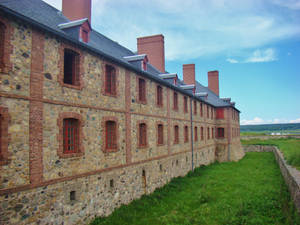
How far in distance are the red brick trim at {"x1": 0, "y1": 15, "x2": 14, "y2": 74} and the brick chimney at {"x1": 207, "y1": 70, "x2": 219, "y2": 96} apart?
3413 centimetres

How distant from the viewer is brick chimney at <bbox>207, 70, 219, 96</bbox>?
38.6m

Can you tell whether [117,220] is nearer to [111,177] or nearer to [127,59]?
[111,177]

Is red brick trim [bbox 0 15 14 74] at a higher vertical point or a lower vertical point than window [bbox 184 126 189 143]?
higher

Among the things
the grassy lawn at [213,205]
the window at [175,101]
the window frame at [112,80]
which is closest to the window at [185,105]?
the window at [175,101]

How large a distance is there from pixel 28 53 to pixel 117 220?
688 cm

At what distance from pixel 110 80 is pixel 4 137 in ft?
18.3

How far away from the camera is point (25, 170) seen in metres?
7.37

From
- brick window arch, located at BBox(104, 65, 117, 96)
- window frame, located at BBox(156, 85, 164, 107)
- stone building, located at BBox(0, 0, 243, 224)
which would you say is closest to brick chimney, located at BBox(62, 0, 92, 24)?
stone building, located at BBox(0, 0, 243, 224)

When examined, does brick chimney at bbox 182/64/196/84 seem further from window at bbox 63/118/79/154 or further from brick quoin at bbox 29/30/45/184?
brick quoin at bbox 29/30/45/184

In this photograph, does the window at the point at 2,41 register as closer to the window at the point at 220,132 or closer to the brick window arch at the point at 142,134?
the brick window arch at the point at 142,134

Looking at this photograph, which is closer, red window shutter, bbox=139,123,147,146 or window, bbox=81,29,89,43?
window, bbox=81,29,89,43

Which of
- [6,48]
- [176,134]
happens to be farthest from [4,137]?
[176,134]

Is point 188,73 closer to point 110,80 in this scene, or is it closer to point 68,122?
point 110,80

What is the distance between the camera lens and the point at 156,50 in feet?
73.5
